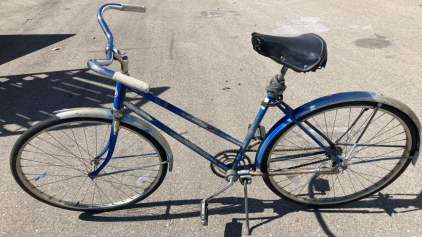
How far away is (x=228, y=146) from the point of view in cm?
292

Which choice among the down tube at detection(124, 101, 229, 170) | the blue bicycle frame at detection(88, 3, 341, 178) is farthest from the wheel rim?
the down tube at detection(124, 101, 229, 170)

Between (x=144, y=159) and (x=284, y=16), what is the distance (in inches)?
197

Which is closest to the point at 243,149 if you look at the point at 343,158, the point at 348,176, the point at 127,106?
the point at 343,158

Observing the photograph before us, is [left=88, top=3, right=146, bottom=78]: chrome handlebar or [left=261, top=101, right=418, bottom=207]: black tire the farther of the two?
[left=261, top=101, right=418, bottom=207]: black tire

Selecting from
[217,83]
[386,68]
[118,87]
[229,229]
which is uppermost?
[118,87]

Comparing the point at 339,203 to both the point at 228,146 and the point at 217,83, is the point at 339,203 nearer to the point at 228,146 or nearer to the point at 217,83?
the point at 228,146

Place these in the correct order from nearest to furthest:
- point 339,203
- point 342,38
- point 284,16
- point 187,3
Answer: point 339,203 < point 342,38 < point 284,16 < point 187,3

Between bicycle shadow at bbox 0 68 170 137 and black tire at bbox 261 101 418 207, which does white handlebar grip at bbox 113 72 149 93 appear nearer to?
black tire at bbox 261 101 418 207

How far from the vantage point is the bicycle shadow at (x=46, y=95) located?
10.6 ft

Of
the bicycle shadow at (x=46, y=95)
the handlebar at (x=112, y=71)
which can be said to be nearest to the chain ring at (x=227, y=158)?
the handlebar at (x=112, y=71)

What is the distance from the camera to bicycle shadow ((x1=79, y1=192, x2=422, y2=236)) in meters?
2.25

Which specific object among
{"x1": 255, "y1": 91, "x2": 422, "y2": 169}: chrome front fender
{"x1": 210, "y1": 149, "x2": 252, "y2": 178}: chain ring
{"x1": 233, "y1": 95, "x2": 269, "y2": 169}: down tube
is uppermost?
{"x1": 255, "y1": 91, "x2": 422, "y2": 169}: chrome front fender

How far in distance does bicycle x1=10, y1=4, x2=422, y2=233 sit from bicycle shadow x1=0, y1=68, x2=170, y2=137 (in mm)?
501

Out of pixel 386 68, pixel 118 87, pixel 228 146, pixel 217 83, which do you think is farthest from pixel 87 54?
pixel 386 68
